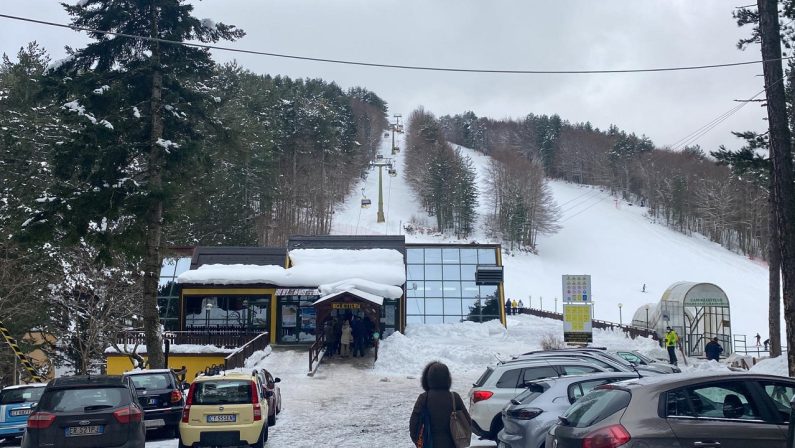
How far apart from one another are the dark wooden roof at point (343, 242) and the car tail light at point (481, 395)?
27391 millimetres

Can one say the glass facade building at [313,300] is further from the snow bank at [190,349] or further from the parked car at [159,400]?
the parked car at [159,400]

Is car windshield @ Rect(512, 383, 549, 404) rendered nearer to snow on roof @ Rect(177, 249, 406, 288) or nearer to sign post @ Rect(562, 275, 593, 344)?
sign post @ Rect(562, 275, 593, 344)

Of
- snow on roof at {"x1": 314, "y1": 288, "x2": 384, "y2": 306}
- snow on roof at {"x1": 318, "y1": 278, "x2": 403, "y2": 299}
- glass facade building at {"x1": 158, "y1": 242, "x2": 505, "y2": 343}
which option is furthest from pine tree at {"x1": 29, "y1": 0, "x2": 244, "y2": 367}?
glass facade building at {"x1": 158, "y1": 242, "x2": 505, "y2": 343}

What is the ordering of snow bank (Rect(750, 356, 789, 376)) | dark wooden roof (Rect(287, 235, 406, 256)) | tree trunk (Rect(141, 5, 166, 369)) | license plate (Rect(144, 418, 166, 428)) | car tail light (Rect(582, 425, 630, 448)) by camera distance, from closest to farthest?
car tail light (Rect(582, 425, 630, 448)) < license plate (Rect(144, 418, 166, 428)) < tree trunk (Rect(141, 5, 166, 369)) < snow bank (Rect(750, 356, 789, 376)) < dark wooden roof (Rect(287, 235, 406, 256))

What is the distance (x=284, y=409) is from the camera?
19172 millimetres

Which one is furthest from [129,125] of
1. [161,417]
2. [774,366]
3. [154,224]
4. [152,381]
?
[774,366]

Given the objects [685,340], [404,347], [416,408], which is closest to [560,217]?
[685,340]

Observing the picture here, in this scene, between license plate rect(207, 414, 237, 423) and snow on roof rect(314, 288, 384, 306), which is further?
snow on roof rect(314, 288, 384, 306)

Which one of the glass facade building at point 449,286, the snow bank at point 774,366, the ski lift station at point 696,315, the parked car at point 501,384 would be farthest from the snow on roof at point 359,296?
the parked car at point 501,384

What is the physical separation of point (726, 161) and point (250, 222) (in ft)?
129

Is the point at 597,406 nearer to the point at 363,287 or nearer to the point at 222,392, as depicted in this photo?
the point at 222,392

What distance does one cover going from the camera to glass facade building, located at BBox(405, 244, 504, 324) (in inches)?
1613

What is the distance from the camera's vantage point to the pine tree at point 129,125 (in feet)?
63.2

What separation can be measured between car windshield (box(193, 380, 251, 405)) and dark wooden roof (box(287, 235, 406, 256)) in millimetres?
27308
